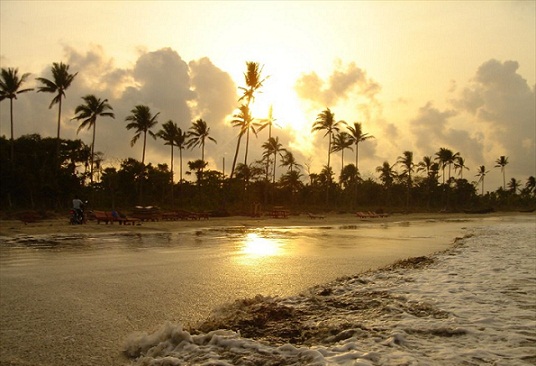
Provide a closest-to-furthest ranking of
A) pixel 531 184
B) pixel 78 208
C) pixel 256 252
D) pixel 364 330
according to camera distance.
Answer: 1. pixel 364 330
2. pixel 256 252
3. pixel 78 208
4. pixel 531 184

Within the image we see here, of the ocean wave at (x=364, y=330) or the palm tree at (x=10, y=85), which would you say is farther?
the palm tree at (x=10, y=85)

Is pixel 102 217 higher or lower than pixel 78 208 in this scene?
lower

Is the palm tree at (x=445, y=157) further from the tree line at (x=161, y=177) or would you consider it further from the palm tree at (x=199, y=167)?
the palm tree at (x=199, y=167)

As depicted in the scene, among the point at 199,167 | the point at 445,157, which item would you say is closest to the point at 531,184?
the point at 445,157

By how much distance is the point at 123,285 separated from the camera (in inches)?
298

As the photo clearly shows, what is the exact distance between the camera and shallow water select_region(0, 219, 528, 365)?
14.6 feet

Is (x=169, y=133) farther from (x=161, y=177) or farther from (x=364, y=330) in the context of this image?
(x=364, y=330)

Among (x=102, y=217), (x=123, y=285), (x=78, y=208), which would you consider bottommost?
(x=123, y=285)

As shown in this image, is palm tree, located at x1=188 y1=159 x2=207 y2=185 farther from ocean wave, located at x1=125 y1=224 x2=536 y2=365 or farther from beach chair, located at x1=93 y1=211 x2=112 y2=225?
ocean wave, located at x1=125 y1=224 x2=536 y2=365

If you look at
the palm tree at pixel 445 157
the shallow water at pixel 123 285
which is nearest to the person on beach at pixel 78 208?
the shallow water at pixel 123 285

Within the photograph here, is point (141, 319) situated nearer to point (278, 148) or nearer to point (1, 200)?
point (1, 200)

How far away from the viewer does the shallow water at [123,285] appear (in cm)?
444

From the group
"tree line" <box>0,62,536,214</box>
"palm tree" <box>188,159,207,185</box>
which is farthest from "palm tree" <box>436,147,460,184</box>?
"palm tree" <box>188,159,207,185</box>

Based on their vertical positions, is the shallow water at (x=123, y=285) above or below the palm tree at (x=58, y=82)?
below
